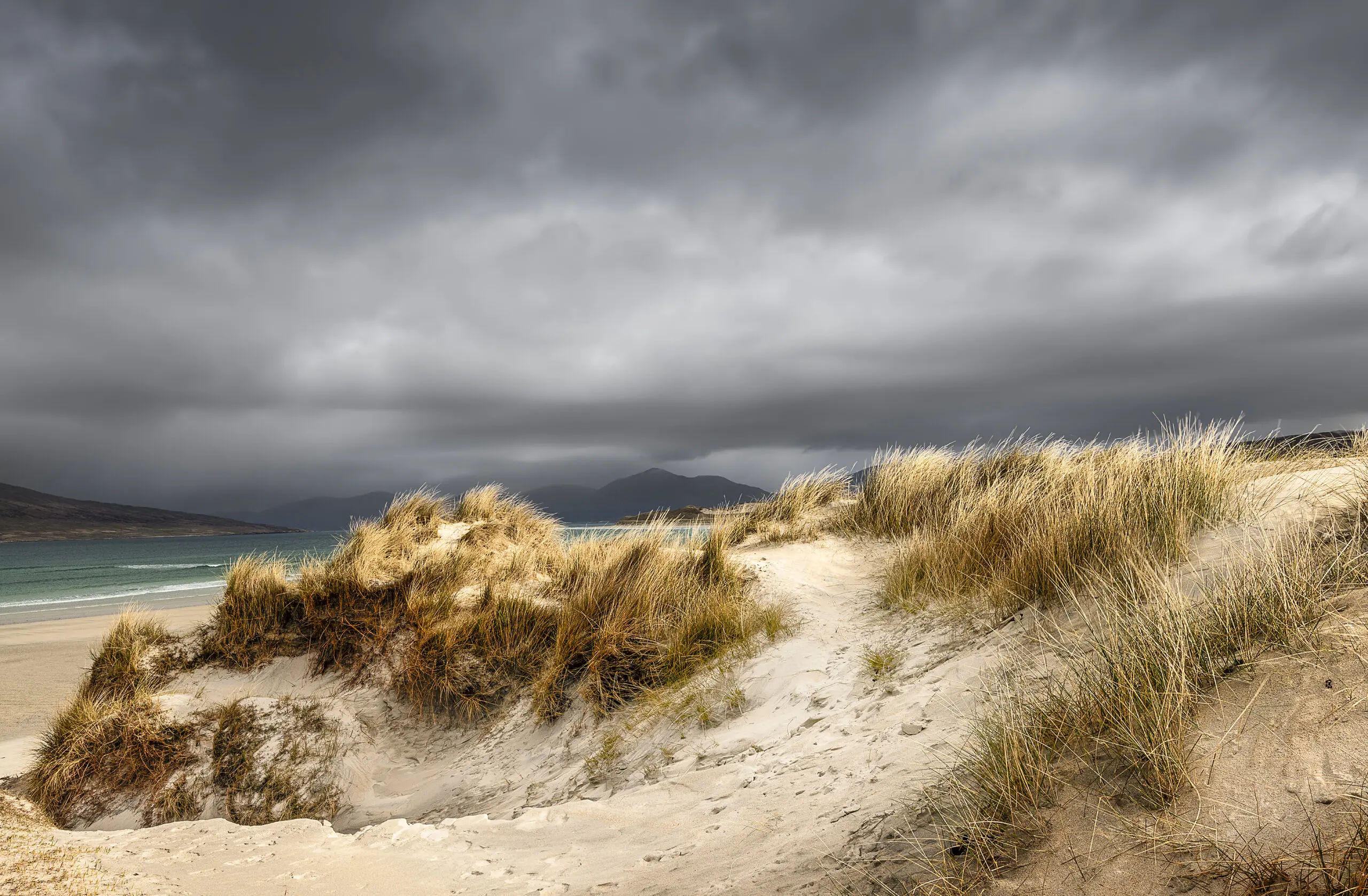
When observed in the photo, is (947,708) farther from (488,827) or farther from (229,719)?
(229,719)

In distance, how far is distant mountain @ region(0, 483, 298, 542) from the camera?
99375 mm

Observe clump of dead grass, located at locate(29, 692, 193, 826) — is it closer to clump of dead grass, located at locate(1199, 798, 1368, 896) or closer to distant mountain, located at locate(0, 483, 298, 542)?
clump of dead grass, located at locate(1199, 798, 1368, 896)

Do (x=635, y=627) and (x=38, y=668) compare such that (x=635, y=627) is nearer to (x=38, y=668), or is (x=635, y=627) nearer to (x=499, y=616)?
(x=499, y=616)

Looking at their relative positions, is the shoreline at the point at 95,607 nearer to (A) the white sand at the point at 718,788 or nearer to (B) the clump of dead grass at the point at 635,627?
(B) the clump of dead grass at the point at 635,627

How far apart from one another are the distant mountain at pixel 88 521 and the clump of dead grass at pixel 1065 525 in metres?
121

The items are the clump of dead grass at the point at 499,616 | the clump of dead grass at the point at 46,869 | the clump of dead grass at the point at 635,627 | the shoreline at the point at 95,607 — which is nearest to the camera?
the clump of dead grass at the point at 46,869

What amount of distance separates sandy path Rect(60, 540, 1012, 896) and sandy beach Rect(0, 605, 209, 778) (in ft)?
15.1

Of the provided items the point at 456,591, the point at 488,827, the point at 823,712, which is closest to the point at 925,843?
the point at 823,712

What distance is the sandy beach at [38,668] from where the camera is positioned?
25.6 ft

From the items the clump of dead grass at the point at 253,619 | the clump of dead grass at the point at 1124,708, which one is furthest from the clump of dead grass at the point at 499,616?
the clump of dead grass at the point at 1124,708

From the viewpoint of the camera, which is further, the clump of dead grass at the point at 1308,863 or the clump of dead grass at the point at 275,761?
the clump of dead grass at the point at 275,761

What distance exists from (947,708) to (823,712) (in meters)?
1.03

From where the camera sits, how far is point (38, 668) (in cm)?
1156

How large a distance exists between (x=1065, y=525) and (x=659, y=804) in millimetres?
3663
